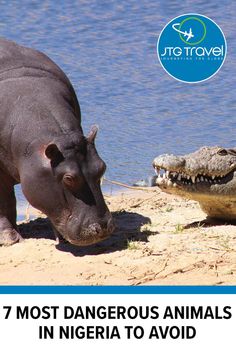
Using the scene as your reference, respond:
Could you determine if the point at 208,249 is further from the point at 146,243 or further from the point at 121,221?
the point at 121,221

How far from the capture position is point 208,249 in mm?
7578

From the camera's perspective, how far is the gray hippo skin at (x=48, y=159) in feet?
24.5

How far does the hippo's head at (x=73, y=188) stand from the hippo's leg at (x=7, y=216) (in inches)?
28.1

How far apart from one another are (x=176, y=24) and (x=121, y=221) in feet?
12.5

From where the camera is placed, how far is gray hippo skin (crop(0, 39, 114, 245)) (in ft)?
24.5

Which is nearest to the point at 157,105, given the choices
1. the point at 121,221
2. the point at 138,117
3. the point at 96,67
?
the point at 138,117

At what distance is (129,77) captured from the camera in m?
15.5

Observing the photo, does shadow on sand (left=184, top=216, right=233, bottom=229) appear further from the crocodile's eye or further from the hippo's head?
the hippo's head

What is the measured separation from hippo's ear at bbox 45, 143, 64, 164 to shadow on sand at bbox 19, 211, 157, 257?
0.81 metres

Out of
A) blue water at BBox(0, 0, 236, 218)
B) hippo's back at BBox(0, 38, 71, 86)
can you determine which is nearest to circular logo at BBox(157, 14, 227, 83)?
blue water at BBox(0, 0, 236, 218)

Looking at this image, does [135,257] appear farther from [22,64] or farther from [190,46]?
[190,46]

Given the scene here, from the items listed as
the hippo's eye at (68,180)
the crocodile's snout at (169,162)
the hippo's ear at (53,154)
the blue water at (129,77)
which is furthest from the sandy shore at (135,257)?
the blue water at (129,77)

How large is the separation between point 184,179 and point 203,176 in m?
0.18

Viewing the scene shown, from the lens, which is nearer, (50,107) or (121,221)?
(50,107)
